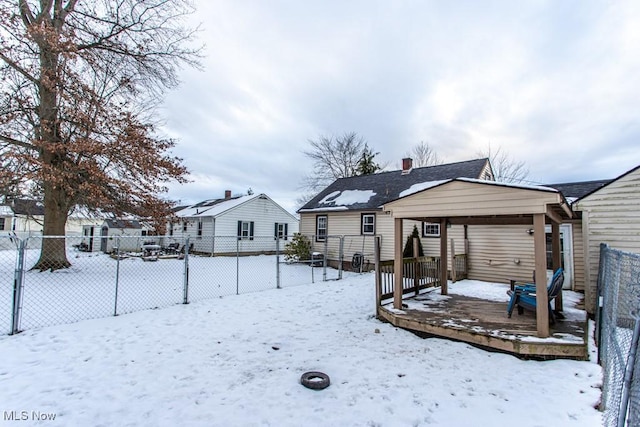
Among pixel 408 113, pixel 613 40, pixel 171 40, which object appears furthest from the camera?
pixel 408 113

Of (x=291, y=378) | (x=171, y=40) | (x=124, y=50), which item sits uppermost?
(x=171, y=40)

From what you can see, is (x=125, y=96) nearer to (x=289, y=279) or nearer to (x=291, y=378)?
(x=289, y=279)

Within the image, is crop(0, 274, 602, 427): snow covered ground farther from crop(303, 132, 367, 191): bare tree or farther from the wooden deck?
crop(303, 132, 367, 191): bare tree

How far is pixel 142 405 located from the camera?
2.95 meters

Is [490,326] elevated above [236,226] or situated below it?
below

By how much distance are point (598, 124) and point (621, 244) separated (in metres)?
10.9

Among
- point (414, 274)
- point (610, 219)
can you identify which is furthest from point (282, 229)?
point (610, 219)

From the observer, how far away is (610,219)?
6.30 m

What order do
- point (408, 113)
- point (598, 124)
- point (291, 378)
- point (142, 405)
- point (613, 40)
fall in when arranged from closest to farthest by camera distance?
point (142, 405), point (291, 378), point (613, 40), point (598, 124), point (408, 113)

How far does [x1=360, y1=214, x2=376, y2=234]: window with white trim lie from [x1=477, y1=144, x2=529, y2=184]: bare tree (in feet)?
56.3

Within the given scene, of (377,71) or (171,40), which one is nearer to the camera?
(377,71)

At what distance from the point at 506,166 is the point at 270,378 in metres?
28.9

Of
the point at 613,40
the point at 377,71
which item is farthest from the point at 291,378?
the point at 613,40

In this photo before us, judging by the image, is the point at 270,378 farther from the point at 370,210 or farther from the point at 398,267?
the point at 370,210
